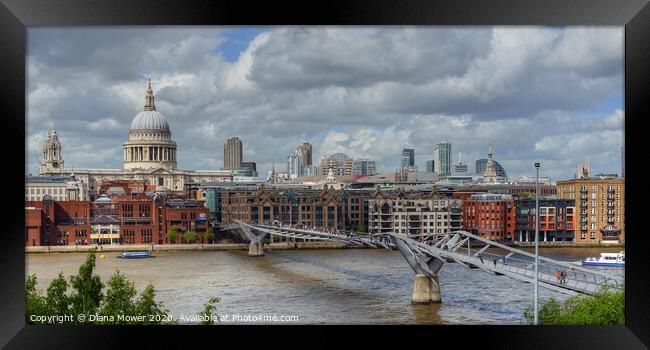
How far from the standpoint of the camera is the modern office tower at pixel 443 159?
13453mm

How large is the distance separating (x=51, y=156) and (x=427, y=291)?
31.5 feet

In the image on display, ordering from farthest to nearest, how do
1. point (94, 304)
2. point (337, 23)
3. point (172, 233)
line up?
point (172, 233) → point (94, 304) → point (337, 23)

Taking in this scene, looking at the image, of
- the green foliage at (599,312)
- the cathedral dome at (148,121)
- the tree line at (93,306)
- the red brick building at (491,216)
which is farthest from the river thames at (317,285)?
the cathedral dome at (148,121)

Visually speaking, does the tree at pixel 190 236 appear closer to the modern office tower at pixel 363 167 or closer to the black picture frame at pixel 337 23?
the modern office tower at pixel 363 167

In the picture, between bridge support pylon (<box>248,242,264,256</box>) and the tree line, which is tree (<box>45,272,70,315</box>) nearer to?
the tree line

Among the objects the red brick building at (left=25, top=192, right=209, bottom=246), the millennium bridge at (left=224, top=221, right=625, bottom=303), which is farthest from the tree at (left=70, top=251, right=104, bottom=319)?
the red brick building at (left=25, top=192, right=209, bottom=246)

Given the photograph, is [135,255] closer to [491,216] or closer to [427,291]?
[491,216]

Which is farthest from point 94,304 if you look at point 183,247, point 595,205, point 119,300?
point 595,205

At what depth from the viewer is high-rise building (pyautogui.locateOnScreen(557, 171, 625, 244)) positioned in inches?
550

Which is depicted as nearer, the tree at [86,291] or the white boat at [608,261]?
the tree at [86,291]

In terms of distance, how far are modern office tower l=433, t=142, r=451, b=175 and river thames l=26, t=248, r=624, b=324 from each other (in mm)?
1646

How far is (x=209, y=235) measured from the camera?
16453mm

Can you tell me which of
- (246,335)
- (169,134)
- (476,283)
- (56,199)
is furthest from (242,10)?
(169,134)

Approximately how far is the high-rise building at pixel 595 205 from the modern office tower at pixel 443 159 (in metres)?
2.30
